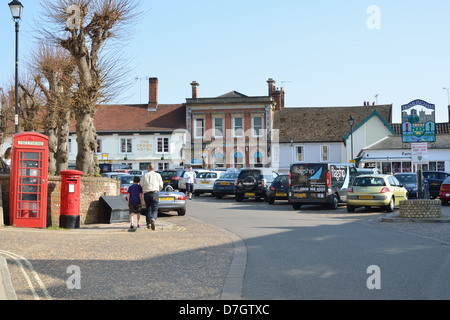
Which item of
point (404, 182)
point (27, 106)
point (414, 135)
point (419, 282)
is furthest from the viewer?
point (27, 106)

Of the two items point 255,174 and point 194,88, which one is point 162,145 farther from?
point 255,174

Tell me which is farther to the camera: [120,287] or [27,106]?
[27,106]

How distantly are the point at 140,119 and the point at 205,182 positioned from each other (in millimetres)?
28464

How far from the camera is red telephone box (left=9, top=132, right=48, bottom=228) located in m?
14.9

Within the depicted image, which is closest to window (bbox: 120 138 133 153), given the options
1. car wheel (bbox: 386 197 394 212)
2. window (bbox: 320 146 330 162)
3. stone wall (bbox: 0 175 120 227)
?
window (bbox: 320 146 330 162)

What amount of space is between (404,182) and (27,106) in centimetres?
2349

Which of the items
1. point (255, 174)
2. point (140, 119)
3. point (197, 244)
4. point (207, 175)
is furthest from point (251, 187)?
point (140, 119)

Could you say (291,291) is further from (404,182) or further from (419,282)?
(404,182)

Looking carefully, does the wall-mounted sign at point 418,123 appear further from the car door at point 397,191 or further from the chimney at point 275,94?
the chimney at point 275,94

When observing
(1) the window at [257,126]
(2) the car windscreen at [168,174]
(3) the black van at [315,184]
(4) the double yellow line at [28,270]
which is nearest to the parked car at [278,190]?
(3) the black van at [315,184]

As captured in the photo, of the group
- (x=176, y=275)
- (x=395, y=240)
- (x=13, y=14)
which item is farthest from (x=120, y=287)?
(x=13, y=14)

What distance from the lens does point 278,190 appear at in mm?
26406

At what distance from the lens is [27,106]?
117 ft

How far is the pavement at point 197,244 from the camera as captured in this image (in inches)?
295
